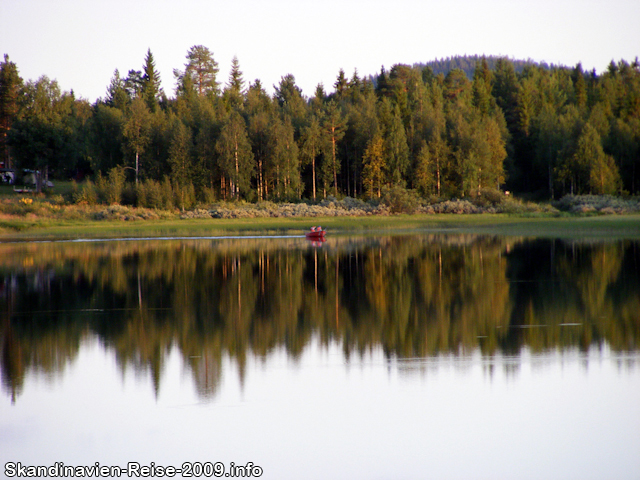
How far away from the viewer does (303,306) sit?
1446 centimetres

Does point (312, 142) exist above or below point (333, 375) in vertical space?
above

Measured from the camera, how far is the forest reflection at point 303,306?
1055 centimetres

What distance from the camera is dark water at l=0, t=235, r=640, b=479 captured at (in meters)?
6.66

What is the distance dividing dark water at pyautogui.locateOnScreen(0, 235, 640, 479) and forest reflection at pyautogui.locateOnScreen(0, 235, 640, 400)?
0.24ft

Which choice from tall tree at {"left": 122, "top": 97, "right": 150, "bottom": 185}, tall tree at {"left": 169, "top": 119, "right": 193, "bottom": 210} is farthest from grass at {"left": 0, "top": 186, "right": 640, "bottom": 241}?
A: tall tree at {"left": 122, "top": 97, "right": 150, "bottom": 185}

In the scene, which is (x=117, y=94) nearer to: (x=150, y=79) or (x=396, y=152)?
(x=150, y=79)

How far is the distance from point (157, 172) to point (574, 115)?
51335mm

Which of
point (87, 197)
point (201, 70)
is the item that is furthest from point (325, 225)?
point (201, 70)

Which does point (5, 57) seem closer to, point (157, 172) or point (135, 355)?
point (157, 172)

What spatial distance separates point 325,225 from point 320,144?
20.9 metres

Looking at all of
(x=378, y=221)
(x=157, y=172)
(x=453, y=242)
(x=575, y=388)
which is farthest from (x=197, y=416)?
(x=157, y=172)

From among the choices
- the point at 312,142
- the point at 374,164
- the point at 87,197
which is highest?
the point at 312,142

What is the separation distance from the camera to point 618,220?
48812mm

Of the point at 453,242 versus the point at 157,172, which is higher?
the point at 157,172
